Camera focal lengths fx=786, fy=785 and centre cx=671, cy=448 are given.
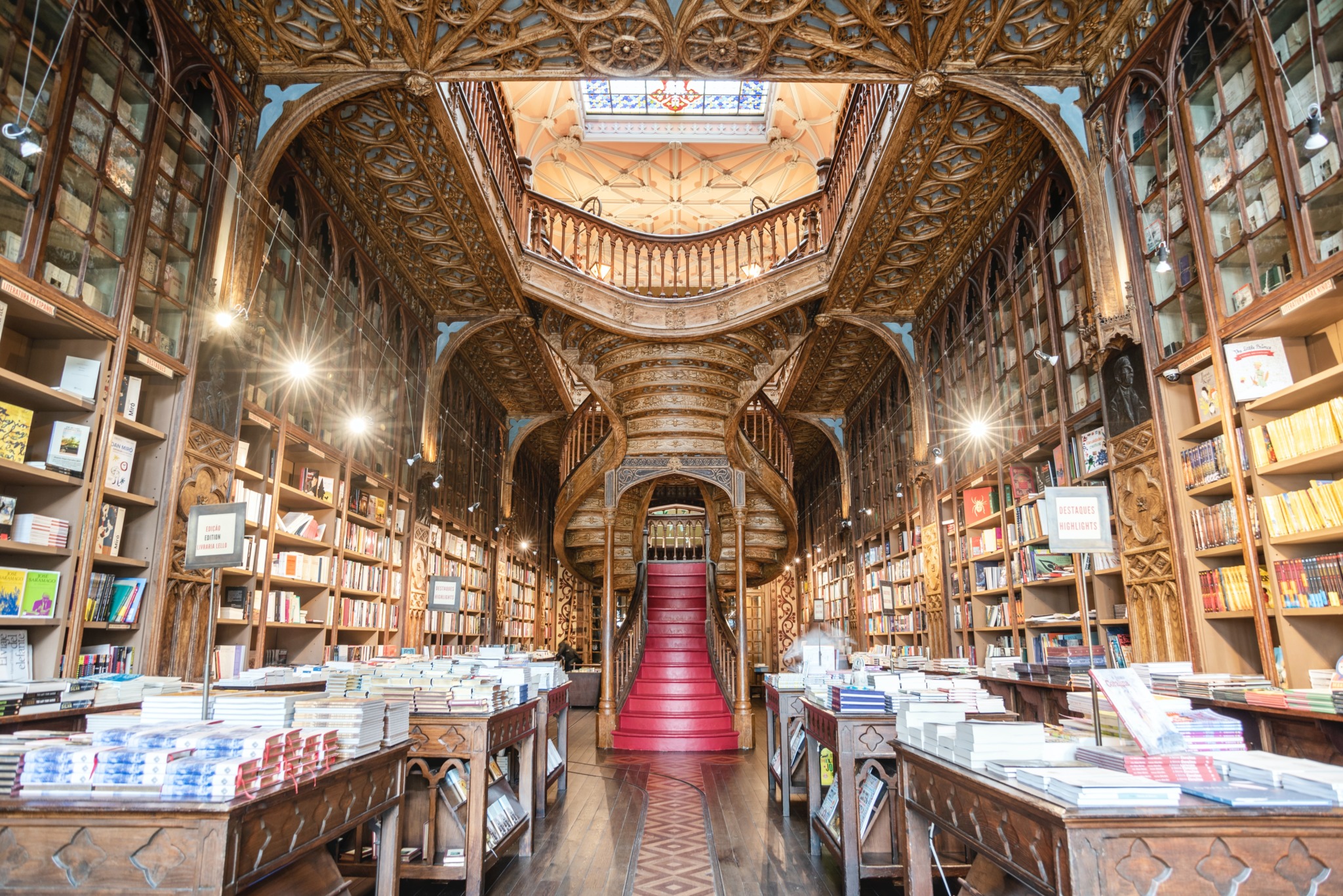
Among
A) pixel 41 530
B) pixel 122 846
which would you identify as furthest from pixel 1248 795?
pixel 41 530

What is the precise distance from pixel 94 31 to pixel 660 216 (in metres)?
12.3

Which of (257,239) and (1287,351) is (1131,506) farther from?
(257,239)

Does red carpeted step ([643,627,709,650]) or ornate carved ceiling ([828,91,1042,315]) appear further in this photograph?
red carpeted step ([643,627,709,650])

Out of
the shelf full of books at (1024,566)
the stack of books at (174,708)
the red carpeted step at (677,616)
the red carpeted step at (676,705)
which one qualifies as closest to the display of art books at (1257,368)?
the shelf full of books at (1024,566)

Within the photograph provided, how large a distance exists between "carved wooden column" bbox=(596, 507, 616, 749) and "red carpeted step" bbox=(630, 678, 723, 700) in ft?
1.34

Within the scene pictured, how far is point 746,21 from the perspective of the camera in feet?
15.6

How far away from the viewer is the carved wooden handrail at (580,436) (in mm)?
11312

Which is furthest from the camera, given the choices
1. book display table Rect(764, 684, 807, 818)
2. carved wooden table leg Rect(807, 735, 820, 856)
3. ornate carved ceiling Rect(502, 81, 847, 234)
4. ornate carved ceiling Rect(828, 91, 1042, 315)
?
ornate carved ceiling Rect(502, 81, 847, 234)

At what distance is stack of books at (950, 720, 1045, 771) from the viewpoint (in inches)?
81.6

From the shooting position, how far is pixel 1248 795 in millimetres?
1627

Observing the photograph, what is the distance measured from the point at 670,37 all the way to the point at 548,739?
472 centimetres

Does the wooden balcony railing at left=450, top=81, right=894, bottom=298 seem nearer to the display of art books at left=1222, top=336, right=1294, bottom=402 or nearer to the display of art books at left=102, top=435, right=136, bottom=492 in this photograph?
the display of art books at left=1222, top=336, right=1294, bottom=402

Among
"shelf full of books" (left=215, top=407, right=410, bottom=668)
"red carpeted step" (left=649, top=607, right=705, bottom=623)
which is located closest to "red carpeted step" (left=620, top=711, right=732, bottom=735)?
"red carpeted step" (left=649, top=607, right=705, bottom=623)

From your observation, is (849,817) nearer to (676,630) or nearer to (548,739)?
(548,739)
